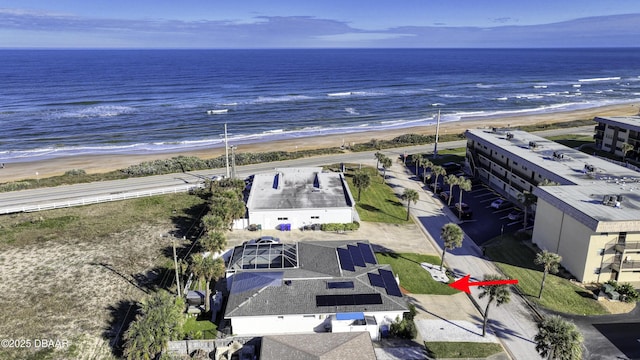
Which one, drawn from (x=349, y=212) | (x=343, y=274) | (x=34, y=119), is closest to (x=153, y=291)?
(x=343, y=274)

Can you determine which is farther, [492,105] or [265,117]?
[492,105]

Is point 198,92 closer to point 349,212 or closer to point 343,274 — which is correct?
point 349,212

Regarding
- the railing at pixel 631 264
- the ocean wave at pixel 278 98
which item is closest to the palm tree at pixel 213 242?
the railing at pixel 631 264

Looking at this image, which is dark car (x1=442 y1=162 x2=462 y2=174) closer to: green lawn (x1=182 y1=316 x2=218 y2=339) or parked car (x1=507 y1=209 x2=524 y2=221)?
parked car (x1=507 y1=209 x2=524 y2=221)

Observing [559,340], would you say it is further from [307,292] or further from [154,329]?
[154,329]

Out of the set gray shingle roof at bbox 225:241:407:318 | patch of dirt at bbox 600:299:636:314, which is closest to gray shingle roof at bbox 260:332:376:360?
gray shingle roof at bbox 225:241:407:318

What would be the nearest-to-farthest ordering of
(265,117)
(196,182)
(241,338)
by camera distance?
1. (241,338)
2. (196,182)
3. (265,117)

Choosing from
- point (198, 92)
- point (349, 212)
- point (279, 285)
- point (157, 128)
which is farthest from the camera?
point (198, 92)
